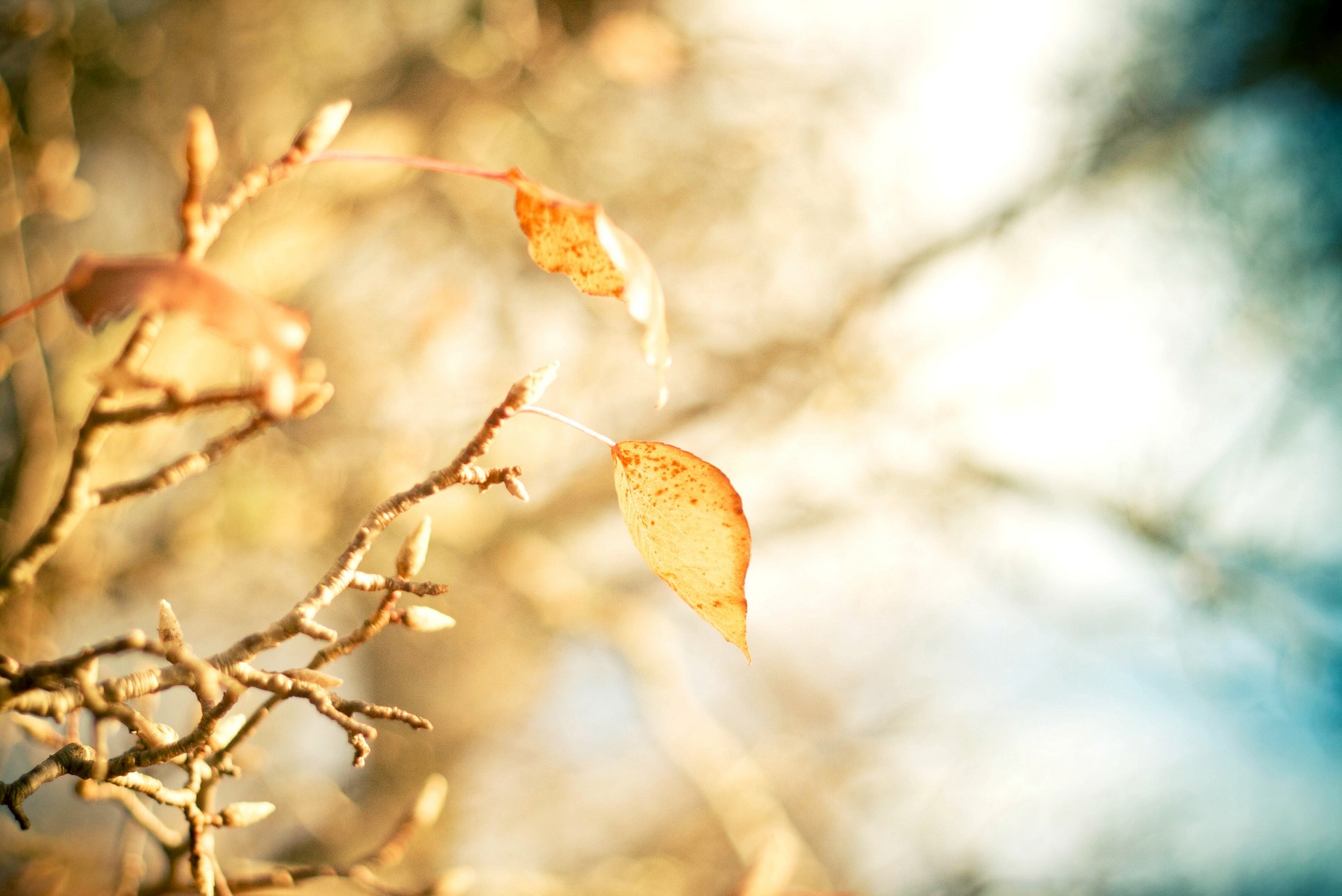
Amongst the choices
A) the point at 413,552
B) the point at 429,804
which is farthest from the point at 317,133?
the point at 429,804

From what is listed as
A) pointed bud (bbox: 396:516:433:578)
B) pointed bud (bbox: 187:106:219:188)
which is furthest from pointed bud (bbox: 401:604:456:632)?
pointed bud (bbox: 187:106:219:188)

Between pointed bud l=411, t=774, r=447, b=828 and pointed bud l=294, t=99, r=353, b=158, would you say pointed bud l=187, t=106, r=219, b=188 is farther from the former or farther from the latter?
pointed bud l=411, t=774, r=447, b=828

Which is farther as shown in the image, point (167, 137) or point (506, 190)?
point (506, 190)

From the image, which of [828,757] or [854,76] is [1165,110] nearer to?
[854,76]

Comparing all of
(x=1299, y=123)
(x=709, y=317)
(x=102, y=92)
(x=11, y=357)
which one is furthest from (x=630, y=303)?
(x=1299, y=123)

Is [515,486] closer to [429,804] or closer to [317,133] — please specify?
[317,133]

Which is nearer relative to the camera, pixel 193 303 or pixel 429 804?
pixel 193 303

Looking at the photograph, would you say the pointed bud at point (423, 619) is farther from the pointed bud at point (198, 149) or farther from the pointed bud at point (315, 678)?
the pointed bud at point (198, 149)
